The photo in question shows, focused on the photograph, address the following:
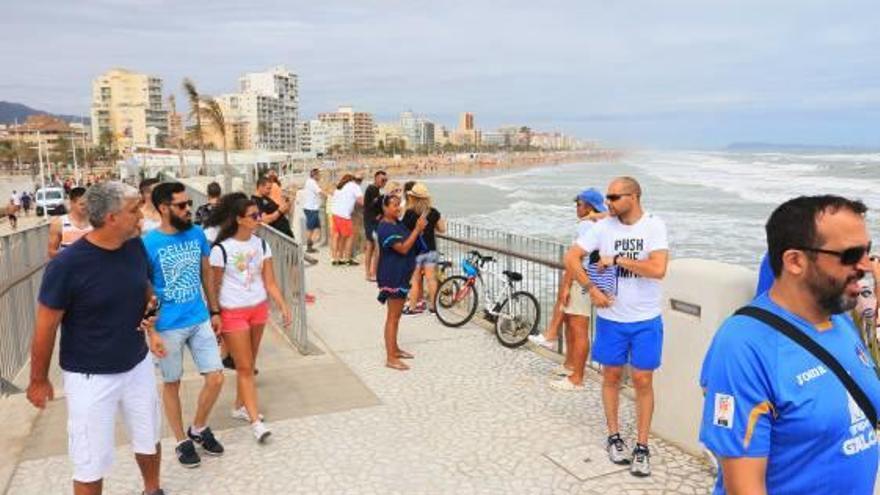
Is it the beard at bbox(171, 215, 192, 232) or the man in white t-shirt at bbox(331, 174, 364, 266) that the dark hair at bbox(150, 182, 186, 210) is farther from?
the man in white t-shirt at bbox(331, 174, 364, 266)

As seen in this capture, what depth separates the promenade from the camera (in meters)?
4.25

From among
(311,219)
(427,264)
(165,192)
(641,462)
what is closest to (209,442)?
(165,192)

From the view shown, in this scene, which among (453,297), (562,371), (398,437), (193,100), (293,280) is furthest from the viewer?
(193,100)

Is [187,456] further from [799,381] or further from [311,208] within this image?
[311,208]

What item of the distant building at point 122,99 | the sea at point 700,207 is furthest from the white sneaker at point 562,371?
the distant building at point 122,99

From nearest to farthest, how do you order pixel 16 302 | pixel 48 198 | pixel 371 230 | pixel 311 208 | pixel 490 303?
pixel 16 302
pixel 490 303
pixel 371 230
pixel 311 208
pixel 48 198

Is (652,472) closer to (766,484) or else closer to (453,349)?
(766,484)

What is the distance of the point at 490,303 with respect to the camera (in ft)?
26.3

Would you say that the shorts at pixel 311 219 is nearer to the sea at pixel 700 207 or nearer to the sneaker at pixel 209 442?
the sneaker at pixel 209 442

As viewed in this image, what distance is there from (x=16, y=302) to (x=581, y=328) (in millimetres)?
5176

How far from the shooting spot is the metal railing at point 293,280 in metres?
7.02

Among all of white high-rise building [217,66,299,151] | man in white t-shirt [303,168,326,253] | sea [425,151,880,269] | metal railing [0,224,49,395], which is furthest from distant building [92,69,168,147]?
metal railing [0,224,49,395]

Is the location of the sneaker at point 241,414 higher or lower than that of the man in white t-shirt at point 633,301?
lower

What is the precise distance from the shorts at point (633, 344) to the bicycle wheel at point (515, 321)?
283 cm
